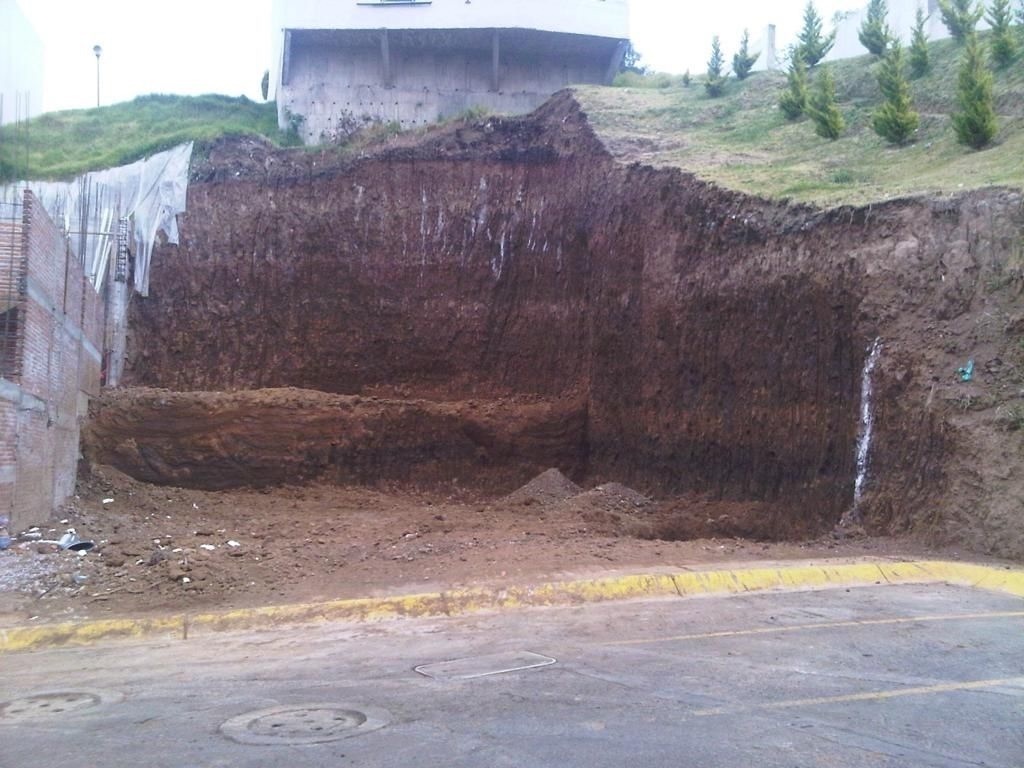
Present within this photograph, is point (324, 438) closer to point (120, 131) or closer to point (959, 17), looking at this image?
point (120, 131)

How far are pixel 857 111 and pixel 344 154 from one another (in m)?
12.5

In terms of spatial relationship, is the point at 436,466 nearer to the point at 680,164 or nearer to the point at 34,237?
the point at 680,164

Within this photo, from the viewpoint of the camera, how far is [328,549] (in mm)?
11820

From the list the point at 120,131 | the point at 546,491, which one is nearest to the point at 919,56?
the point at 546,491

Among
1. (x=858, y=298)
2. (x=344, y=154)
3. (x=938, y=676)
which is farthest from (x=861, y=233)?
(x=344, y=154)

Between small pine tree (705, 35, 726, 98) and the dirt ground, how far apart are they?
13646 mm

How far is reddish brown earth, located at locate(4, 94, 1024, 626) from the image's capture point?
1190cm

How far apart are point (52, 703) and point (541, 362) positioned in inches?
641

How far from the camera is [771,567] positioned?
10781mm

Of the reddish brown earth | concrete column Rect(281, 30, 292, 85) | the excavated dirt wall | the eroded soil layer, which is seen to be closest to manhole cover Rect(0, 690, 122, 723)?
the reddish brown earth

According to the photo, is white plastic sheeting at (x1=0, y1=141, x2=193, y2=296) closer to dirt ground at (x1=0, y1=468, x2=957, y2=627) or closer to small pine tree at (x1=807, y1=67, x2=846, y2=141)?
dirt ground at (x1=0, y1=468, x2=957, y2=627)

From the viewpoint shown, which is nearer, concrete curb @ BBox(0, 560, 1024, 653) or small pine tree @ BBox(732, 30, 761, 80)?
concrete curb @ BBox(0, 560, 1024, 653)

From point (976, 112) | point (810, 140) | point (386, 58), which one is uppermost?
point (386, 58)

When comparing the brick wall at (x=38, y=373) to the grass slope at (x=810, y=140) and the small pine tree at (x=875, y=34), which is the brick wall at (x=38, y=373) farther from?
the small pine tree at (x=875, y=34)
